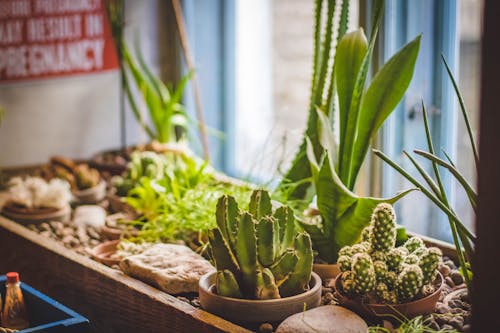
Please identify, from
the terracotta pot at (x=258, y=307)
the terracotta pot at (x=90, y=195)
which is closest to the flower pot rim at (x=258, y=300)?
the terracotta pot at (x=258, y=307)

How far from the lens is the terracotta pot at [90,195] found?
4.12 metres

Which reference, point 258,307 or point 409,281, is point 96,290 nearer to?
point 258,307

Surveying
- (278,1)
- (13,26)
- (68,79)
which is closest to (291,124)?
(278,1)

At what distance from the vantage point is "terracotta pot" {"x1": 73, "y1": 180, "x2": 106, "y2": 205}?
412 cm

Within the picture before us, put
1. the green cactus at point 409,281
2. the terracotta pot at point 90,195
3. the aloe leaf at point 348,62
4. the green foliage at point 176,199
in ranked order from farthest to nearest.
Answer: the terracotta pot at point 90,195
the green foliage at point 176,199
the aloe leaf at point 348,62
the green cactus at point 409,281

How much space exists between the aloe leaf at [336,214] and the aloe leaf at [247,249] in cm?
43

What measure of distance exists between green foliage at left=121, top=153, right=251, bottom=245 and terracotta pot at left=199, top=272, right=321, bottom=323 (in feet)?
2.33

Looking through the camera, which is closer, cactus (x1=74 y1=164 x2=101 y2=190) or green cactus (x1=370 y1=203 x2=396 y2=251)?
green cactus (x1=370 y1=203 x2=396 y2=251)

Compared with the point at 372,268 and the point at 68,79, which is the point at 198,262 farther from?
the point at 68,79

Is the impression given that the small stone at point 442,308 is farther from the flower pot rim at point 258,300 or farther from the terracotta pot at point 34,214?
the terracotta pot at point 34,214

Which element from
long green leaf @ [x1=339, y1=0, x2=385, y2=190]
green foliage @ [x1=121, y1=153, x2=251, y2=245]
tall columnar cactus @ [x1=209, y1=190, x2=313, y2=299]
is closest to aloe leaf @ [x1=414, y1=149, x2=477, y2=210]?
tall columnar cactus @ [x1=209, y1=190, x2=313, y2=299]

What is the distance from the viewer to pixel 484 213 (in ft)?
5.90

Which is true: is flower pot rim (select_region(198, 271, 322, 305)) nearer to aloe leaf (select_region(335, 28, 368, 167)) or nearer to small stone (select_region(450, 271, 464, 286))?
small stone (select_region(450, 271, 464, 286))

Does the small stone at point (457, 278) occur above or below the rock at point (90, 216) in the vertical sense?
above
